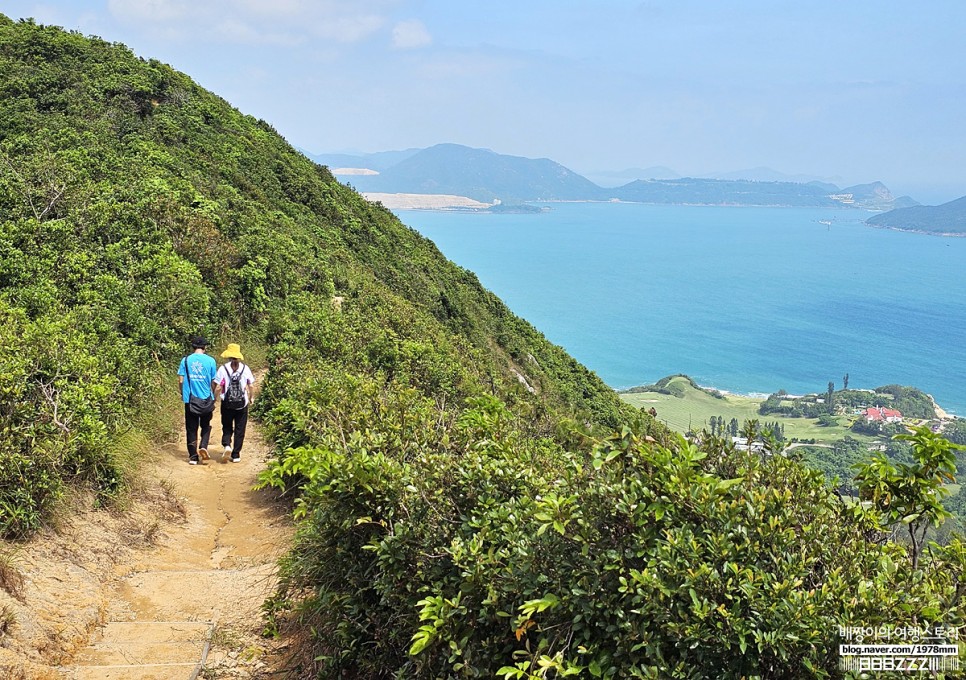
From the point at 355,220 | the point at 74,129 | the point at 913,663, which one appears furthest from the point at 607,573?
the point at 355,220

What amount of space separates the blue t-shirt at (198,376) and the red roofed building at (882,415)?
103 metres

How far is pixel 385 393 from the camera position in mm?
7453

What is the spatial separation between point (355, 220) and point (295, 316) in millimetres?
14583

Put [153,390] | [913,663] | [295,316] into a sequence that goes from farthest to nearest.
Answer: [295,316]
[153,390]
[913,663]

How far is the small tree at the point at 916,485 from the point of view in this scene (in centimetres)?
326

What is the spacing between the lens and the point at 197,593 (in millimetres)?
5250

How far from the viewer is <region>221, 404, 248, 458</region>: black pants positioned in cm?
855

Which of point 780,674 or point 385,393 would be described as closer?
point 780,674

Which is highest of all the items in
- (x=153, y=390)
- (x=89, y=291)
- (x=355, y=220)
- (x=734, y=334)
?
(x=355, y=220)

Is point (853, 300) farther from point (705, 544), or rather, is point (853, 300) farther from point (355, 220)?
point (705, 544)

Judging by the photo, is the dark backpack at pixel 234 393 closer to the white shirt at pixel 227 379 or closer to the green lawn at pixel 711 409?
the white shirt at pixel 227 379

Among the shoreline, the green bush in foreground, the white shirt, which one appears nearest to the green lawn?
the shoreline

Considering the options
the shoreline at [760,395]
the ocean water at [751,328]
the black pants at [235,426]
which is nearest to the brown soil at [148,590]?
the black pants at [235,426]

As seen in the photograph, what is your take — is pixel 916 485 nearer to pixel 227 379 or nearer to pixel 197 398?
pixel 227 379
